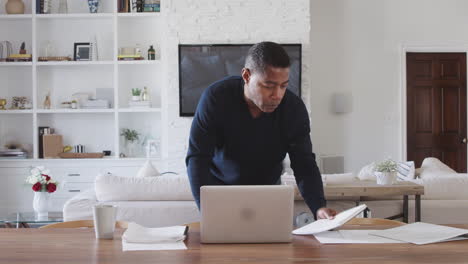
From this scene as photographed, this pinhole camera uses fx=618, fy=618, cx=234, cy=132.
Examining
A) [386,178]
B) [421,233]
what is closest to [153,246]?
[421,233]

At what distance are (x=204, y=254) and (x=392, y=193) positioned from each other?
7.11ft

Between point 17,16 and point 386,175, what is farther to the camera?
point 17,16

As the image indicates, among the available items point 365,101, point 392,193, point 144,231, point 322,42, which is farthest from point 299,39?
point 144,231

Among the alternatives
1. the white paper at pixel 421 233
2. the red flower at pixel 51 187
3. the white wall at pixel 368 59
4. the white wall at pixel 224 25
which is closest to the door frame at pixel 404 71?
the white wall at pixel 368 59

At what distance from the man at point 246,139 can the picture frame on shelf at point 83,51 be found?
4.79 metres

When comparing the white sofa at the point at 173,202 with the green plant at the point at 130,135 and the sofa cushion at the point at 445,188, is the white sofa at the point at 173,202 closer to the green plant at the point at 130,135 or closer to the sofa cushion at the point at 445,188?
the sofa cushion at the point at 445,188

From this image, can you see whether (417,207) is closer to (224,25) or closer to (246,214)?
(246,214)

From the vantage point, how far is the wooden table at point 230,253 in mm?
1647

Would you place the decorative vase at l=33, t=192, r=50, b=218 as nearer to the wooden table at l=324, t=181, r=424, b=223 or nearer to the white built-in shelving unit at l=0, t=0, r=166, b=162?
the wooden table at l=324, t=181, r=424, b=223

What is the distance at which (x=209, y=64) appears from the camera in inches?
263

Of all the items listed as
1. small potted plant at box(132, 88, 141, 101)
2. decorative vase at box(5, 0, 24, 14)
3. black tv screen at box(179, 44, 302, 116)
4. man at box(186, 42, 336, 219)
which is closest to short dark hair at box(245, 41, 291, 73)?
man at box(186, 42, 336, 219)

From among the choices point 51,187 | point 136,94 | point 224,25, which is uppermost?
point 224,25

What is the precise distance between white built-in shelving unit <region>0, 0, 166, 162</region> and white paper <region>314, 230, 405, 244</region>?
521 centimetres

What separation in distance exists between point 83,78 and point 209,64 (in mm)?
1541
